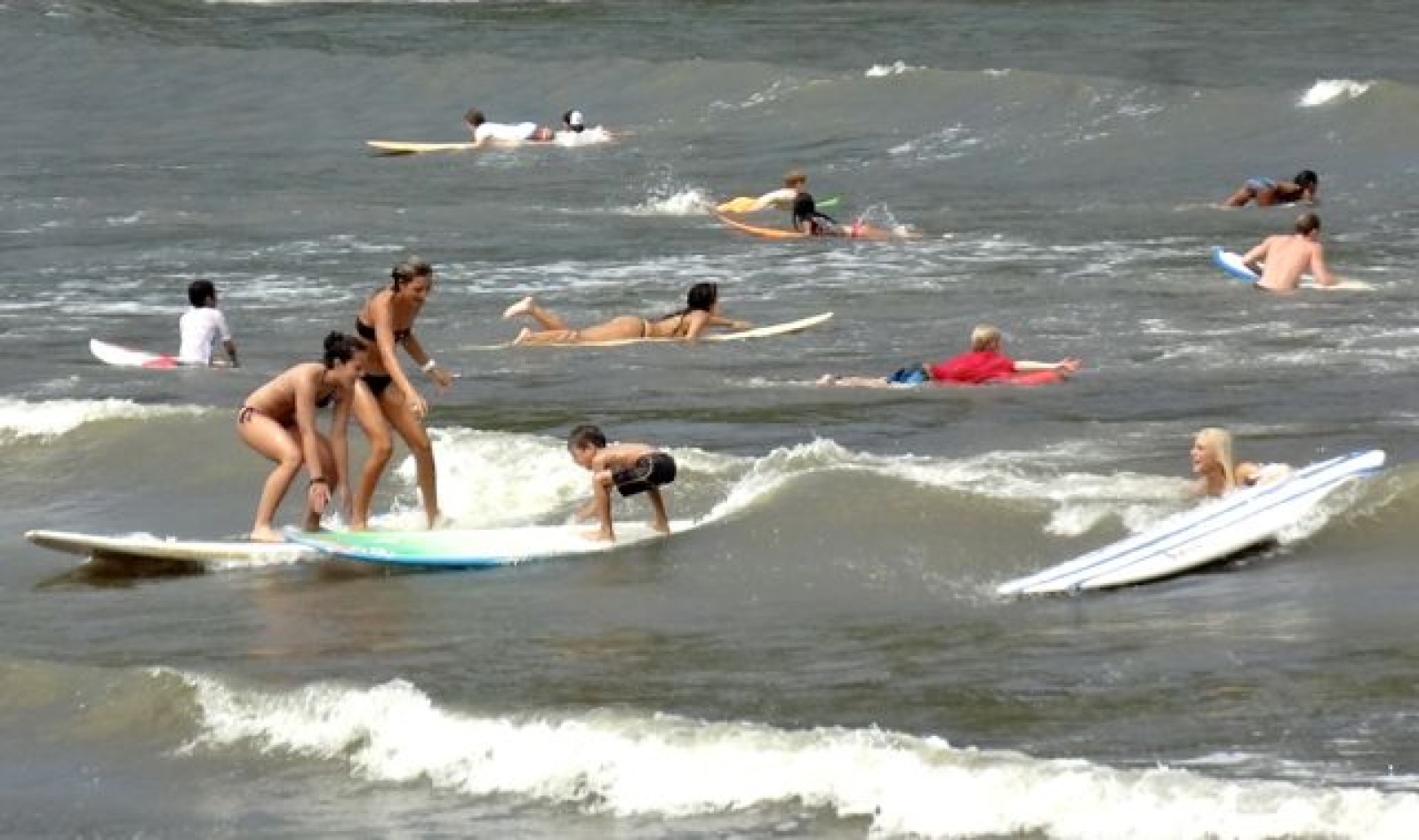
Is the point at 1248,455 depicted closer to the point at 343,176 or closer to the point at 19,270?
the point at 19,270

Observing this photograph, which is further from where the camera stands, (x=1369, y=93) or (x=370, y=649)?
(x=1369, y=93)

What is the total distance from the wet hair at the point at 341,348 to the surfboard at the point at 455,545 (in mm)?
974

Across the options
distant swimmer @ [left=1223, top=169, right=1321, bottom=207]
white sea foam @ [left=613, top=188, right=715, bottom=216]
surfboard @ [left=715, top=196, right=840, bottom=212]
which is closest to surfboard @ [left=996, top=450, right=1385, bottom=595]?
distant swimmer @ [left=1223, top=169, right=1321, bottom=207]

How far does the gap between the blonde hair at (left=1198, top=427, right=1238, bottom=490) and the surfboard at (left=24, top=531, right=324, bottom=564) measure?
15.6ft

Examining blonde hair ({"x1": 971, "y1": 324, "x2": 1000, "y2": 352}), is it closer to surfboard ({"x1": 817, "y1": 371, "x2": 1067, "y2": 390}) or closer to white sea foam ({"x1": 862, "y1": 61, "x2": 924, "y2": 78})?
surfboard ({"x1": 817, "y1": 371, "x2": 1067, "y2": 390})

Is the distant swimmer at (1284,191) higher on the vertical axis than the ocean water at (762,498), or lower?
higher

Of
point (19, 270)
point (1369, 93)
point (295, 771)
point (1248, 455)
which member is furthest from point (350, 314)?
point (1369, 93)

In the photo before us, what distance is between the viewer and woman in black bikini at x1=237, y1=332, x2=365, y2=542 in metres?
16.0

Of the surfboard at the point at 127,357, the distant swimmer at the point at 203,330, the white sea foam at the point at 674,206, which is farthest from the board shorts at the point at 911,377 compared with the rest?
the white sea foam at the point at 674,206

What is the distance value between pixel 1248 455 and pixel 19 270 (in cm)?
1707

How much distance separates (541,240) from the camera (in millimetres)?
33344

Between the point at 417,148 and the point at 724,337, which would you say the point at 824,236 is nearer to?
the point at 724,337

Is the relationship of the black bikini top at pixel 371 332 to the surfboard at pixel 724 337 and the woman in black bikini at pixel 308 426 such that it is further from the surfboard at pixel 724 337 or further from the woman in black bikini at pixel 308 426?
the surfboard at pixel 724 337

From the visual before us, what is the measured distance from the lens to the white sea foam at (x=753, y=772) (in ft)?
35.5
